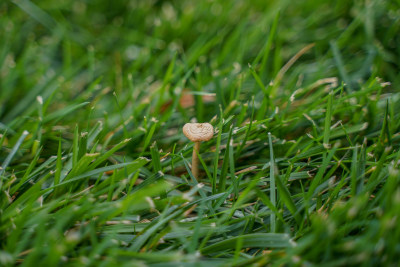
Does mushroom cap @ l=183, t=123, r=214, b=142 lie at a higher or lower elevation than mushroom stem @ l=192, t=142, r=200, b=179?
higher

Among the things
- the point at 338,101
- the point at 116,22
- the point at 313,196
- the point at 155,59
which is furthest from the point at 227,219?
the point at 116,22

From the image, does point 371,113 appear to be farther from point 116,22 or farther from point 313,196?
point 116,22

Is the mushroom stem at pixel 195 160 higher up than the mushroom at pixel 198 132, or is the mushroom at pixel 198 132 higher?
the mushroom at pixel 198 132

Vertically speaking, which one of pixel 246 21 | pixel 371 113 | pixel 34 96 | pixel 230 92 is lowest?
pixel 371 113

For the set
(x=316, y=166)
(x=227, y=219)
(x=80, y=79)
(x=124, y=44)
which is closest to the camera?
(x=227, y=219)

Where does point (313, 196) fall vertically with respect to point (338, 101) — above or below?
below

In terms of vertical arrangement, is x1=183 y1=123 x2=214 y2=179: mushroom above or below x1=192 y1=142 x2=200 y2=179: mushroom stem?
above

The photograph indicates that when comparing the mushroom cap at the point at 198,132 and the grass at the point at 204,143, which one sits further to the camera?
the mushroom cap at the point at 198,132

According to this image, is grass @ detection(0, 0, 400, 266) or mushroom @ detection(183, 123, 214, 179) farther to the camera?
mushroom @ detection(183, 123, 214, 179)
